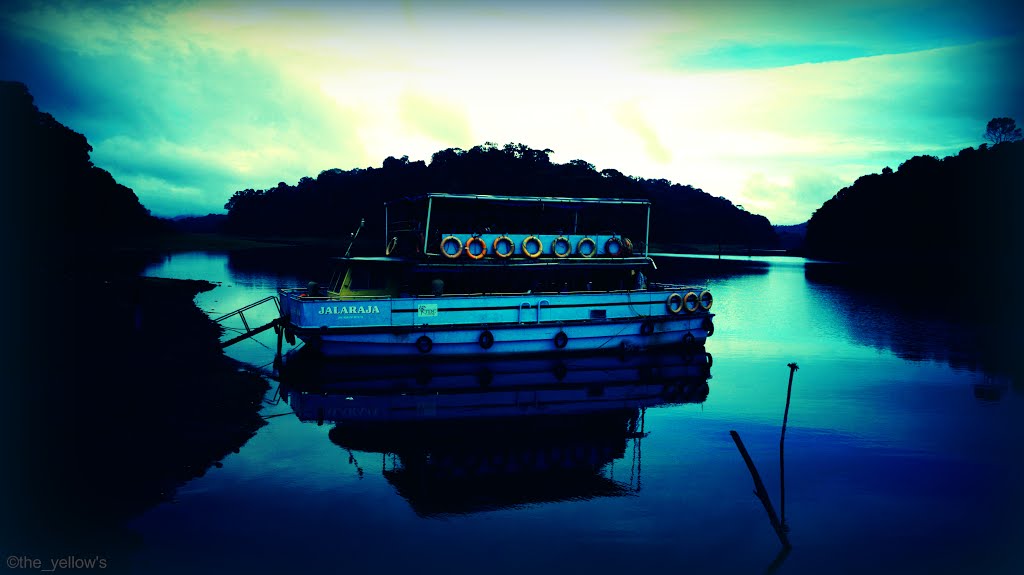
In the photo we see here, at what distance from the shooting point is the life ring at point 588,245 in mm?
29000

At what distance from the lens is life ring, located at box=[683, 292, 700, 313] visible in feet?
98.8

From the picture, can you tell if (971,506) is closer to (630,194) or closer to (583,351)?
(583,351)

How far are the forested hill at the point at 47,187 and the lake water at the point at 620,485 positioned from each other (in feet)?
207

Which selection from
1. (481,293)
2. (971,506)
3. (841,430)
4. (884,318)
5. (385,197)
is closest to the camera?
(971,506)

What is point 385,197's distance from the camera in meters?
166

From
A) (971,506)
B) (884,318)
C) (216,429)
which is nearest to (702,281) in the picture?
(884,318)

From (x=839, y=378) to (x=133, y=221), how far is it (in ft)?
412

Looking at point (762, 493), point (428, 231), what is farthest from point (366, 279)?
point (762, 493)

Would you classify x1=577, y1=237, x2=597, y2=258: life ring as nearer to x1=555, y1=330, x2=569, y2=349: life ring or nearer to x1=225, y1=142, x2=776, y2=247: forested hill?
x1=555, y1=330, x2=569, y2=349: life ring

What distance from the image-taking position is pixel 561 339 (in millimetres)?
28078

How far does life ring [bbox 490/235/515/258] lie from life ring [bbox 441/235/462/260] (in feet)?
5.44

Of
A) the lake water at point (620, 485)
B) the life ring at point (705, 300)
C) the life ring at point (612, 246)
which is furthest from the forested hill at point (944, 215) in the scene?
the lake water at point (620, 485)

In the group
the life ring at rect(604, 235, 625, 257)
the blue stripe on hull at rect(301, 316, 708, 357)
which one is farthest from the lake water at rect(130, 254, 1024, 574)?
the life ring at rect(604, 235, 625, 257)

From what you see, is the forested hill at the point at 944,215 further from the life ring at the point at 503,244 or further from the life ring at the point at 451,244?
the life ring at the point at 451,244
